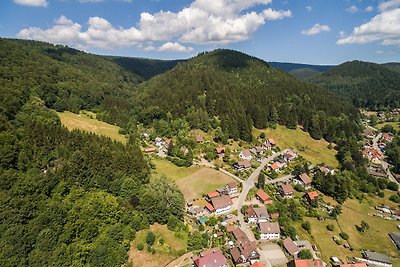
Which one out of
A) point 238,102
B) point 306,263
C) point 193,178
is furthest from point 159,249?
point 238,102

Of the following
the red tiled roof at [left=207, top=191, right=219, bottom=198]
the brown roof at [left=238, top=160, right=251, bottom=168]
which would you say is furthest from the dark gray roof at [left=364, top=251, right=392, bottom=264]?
the brown roof at [left=238, top=160, right=251, bottom=168]

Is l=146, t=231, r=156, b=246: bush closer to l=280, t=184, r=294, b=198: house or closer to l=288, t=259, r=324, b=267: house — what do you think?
l=288, t=259, r=324, b=267: house

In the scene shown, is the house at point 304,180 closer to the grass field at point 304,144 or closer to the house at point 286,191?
the house at point 286,191

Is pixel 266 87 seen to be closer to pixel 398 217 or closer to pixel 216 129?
pixel 216 129

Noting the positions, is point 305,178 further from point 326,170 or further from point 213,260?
point 213,260

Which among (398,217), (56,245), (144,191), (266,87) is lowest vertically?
(398,217)

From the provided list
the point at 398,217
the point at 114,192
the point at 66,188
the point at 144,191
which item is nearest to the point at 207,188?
the point at 144,191

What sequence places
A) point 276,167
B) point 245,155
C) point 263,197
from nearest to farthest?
point 263,197 → point 276,167 → point 245,155

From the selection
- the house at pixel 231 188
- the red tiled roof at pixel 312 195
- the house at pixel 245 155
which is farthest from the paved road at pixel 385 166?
the house at pixel 231 188
